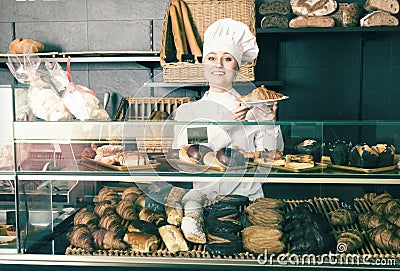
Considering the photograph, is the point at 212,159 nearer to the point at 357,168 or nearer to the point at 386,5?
the point at 357,168

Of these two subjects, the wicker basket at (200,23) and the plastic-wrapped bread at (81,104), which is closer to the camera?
the plastic-wrapped bread at (81,104)

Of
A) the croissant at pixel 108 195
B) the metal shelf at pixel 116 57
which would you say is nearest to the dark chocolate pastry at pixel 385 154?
the croissant at pixel 108 195

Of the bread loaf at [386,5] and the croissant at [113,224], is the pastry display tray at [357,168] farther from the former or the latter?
the bread loaf at [386,5]

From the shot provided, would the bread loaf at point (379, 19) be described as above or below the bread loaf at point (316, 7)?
below

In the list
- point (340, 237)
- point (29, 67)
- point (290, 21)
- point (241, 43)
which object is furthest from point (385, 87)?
point (29, 67)

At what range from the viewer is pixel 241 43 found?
2246 millimetres

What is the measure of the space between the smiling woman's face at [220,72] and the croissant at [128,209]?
518 millimetres

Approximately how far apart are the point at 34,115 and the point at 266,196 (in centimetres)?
86

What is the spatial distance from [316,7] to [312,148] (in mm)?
1698

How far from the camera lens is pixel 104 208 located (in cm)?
179

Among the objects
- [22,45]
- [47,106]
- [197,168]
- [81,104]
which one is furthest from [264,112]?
[22,45]

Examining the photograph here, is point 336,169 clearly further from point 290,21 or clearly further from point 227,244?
point 290,21

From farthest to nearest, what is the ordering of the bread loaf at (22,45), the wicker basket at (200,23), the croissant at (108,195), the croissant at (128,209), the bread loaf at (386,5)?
the bread loaf at (22,45) → the bread loaf at (386,5) → the wicker basket at (200,23) → the croissant at (108,195) → the croissant at (128,209)

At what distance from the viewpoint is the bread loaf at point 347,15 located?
3.00 meters
